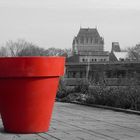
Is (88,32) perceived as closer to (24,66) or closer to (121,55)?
(121,55)

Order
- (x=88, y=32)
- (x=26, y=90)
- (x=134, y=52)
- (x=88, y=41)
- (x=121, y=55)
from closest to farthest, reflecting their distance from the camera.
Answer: (x=26, y=90), (x=134, y=52), (x=121, y=55), (x=88, y=32), (x=88, y=41)

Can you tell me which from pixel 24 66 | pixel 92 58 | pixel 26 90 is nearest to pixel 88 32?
pixel 92 58

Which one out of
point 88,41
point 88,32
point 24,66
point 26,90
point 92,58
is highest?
point 88,32

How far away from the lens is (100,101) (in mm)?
16359

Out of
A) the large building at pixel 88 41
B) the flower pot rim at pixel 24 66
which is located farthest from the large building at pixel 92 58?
the flower pot rim at pixel 24 66

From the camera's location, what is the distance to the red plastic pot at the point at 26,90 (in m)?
7.29

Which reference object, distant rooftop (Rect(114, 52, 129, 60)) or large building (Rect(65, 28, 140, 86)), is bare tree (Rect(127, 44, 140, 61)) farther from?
distant rooftop (Rect(114, 52, 129, 60))

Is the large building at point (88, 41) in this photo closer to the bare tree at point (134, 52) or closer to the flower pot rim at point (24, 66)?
the bare tree at point (134, 52)

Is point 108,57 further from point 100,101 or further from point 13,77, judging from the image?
point 13,77

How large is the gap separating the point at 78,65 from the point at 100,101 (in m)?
93.2

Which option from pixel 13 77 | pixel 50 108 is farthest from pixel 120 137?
pixel 13 77

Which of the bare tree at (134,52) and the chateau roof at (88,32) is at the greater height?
the chateau roof at (88,32)

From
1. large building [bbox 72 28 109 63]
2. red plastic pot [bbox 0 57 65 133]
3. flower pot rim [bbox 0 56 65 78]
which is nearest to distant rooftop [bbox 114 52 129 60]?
large building [bbox 72 28 109 63]

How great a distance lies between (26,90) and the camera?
7379 mm
